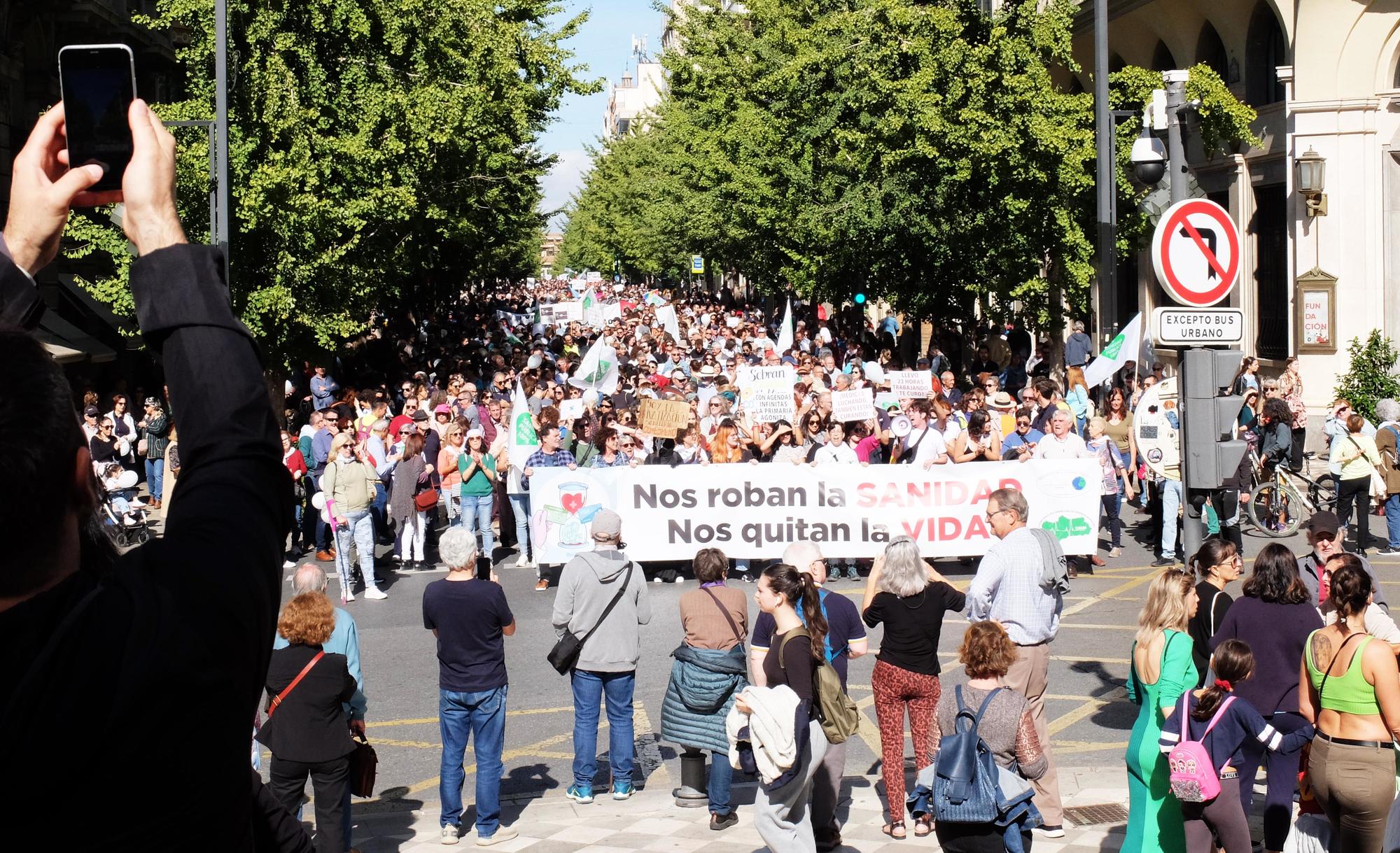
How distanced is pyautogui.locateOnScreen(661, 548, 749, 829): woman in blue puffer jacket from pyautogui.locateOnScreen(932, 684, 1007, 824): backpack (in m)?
2.33

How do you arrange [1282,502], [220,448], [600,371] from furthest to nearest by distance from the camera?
[600,371] → [1282,502] → [220,448]

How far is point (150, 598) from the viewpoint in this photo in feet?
5.17

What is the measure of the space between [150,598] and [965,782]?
5975mm

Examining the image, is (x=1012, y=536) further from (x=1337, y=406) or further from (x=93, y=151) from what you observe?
(x=1337, y=406)

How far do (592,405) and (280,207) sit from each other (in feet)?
19.3

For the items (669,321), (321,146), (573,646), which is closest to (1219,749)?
(573,646)

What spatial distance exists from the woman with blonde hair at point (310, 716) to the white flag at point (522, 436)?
10728 mm

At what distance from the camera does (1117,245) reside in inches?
1009

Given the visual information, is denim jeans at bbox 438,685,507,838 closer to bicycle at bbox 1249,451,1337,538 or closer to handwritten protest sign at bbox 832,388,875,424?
handwritten protest sign at bbox 832,388,875,424

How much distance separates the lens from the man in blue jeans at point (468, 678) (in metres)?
9.20

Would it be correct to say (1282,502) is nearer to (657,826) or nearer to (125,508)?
(657,826)

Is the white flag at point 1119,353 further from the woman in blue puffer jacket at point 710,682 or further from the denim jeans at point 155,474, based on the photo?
the denim jeans at point 155,474

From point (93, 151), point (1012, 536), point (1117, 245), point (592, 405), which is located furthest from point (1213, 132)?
point (93, 151)

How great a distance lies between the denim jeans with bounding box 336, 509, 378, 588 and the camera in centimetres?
1689
